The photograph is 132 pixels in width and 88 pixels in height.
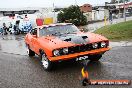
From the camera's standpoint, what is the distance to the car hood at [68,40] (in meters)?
9.04

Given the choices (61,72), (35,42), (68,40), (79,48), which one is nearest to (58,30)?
(35,42)

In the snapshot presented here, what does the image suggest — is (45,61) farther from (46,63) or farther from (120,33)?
(120,33)

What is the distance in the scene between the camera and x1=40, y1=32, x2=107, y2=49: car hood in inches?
356

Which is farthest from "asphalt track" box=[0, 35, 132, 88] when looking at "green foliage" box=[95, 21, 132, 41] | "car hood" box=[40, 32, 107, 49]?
"green foliage" box=[95, 21, 132, 41]

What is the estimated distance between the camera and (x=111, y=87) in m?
7.11

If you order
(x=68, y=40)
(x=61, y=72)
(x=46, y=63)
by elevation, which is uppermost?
(x=68, y=40)

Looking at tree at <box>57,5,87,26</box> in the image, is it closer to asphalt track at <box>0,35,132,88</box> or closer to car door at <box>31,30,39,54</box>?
asphalt track at <box>0,35,132,88</box>

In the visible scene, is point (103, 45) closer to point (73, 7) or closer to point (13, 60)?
point (13, 60)

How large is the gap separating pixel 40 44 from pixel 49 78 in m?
1.64

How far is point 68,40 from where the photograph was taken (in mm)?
9266

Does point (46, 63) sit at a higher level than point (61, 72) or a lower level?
higher

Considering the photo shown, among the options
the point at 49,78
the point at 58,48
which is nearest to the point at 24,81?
the point at 49,78

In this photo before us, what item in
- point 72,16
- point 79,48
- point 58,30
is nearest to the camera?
point 79,48

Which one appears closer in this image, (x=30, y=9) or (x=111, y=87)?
(x=111, y=87)
